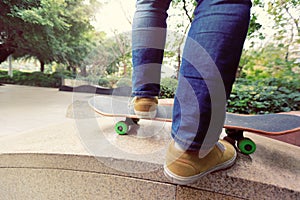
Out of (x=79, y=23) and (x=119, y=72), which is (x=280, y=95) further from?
(x=79, y=23)

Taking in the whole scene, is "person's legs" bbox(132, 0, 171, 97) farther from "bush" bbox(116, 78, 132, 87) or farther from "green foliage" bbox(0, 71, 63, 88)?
"green foliage" bbox(0, 71, 63, 88)

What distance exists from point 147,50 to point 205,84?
0.27 meters

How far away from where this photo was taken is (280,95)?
1569 mm

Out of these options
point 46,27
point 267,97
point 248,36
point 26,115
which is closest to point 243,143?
point 26,115

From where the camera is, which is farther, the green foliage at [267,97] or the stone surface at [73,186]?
the green foliage at [267,97]

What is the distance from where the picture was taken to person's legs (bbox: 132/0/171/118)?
57 centimetres

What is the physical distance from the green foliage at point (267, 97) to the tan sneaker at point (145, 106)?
3.87 ft

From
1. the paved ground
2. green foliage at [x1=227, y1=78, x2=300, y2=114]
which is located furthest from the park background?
the paved ground

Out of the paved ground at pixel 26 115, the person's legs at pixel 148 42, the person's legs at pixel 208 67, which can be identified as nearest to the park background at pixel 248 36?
the paved ground at pixel 26 115

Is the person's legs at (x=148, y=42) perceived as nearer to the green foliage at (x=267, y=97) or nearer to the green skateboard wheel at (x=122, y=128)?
the green skateboard wheel at (x=122, y=128)

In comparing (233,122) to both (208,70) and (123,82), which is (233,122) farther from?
(123,82)

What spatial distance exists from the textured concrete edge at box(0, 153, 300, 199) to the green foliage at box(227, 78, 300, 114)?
1.25m

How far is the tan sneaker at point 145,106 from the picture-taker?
602 mm

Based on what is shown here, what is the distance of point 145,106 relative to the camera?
600mm
